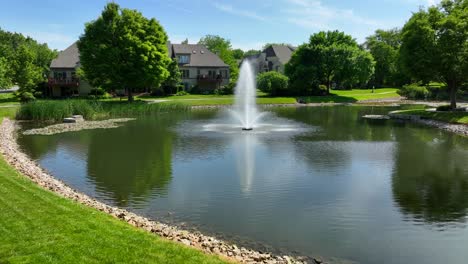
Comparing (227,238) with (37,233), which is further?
(227,238)

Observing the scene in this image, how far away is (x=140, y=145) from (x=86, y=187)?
11147mm

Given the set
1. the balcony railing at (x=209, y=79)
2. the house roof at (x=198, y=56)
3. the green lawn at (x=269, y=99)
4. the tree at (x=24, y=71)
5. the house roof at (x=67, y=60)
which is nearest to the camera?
the tree at (x=24, y=71)

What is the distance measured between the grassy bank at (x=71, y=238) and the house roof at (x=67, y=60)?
69768mm

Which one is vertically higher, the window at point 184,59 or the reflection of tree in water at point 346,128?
the window at point 184,59

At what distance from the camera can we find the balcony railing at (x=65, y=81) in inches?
2922

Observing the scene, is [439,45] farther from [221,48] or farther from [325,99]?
[221,48]

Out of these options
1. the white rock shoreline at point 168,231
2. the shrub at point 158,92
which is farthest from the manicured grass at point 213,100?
the white rock shoreline at point 168,231

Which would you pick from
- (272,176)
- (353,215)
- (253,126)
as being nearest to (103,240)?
(353,215)

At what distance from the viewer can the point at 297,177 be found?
829 inches

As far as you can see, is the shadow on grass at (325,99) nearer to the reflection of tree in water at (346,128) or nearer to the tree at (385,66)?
the reflection of tree in water at (346,128)

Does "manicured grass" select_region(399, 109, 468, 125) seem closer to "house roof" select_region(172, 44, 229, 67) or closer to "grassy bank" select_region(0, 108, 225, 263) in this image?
"grassy bank" select_region(0, 108, 225, 263)

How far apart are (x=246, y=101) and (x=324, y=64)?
3458 centimetres

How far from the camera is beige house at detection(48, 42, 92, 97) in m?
75.5

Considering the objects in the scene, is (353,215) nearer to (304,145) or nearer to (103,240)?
(103,240)
